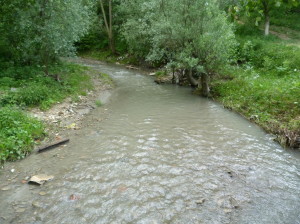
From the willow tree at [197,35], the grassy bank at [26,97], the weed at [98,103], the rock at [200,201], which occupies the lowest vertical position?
the rock at [200,201]

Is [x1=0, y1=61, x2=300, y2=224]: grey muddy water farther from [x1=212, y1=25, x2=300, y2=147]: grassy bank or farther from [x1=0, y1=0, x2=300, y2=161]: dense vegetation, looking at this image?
[x1=0, y1=0, x2=300, y2=161]: dense vegetation

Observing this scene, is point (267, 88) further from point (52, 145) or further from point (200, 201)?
point (52, 145)

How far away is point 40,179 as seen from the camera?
7059 millimetres

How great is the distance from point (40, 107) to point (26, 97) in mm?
784

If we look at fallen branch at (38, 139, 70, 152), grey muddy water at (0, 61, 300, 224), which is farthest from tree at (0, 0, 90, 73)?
fallen branch at (38, 139, 70, 152)

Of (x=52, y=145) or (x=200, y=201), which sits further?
(x=52, y=145)

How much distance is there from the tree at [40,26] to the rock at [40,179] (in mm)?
9910

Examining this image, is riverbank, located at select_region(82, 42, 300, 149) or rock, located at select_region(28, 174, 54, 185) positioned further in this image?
riverbank, located at select_region(82, 42, 300, 149)

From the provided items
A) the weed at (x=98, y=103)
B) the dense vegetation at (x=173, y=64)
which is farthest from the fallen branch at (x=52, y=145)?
the weed at (x=98, y=103)

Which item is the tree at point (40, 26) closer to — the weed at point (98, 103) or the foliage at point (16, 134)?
the weed at point (98, 103)

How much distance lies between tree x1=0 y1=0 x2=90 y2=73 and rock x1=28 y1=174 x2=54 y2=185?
9.91m

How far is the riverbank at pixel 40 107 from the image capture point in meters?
8.76

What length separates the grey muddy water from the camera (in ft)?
18.9

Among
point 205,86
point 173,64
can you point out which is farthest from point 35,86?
point 205,86
